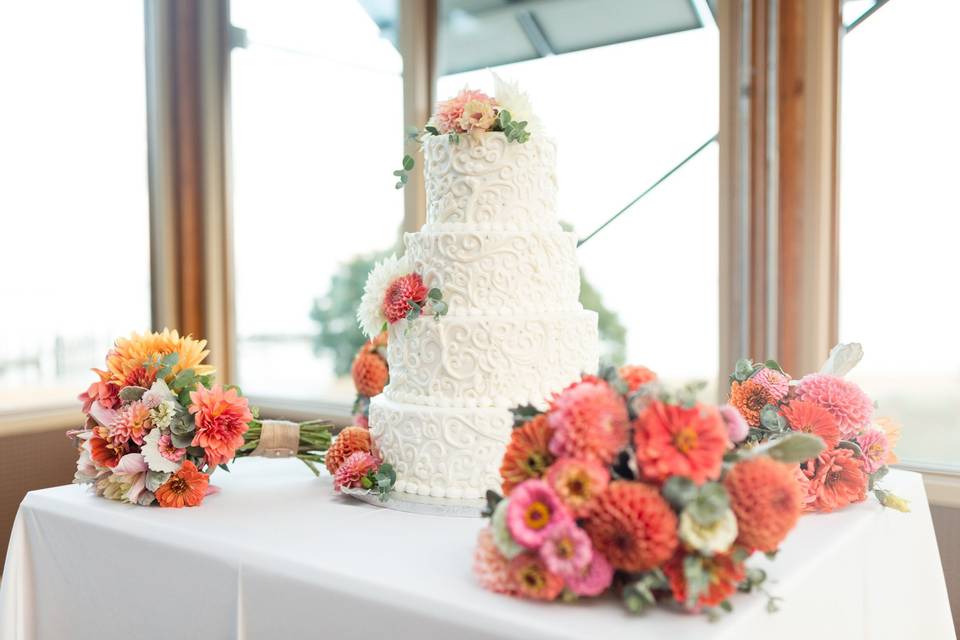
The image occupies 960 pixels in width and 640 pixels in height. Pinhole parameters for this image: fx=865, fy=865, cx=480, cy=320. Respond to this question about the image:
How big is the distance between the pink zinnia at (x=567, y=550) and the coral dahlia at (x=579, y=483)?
20 millimetres

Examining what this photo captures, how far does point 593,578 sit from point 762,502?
20 cm

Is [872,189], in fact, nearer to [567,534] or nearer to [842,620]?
[842,620]

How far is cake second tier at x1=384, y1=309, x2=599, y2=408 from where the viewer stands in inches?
60.2

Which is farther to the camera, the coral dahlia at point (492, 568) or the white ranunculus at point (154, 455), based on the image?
the white ranunculus at point (154, 455)

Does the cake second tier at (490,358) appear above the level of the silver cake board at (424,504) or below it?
above

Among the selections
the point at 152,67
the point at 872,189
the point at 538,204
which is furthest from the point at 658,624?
the point at 152,67

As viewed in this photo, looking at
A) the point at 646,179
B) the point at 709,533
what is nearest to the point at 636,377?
the point at 709,533

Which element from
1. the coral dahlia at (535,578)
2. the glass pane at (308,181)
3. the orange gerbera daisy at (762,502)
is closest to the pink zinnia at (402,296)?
the coral dahlia at (535,578)

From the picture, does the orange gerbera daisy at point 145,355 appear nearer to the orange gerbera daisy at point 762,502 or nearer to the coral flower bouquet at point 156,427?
the coral flower bouquet at point 156,427

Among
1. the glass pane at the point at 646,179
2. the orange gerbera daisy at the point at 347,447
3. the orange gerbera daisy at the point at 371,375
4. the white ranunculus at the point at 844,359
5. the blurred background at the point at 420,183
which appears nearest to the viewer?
the white ranunculus at the point at 844,359

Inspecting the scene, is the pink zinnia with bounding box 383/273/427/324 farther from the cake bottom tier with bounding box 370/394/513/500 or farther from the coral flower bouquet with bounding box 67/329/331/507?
the coral flower bouquet with bounding box 67/329/331/507

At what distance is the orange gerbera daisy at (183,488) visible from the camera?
4.90 ft

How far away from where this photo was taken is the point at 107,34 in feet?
10.8

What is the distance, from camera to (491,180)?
5.16 feet
